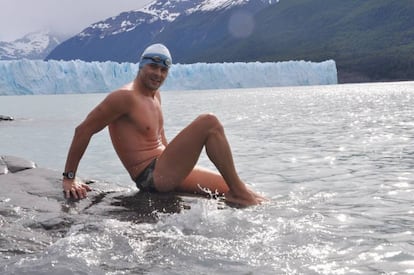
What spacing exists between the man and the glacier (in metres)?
55.4

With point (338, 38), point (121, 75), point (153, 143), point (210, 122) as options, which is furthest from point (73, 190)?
point (338, 38)

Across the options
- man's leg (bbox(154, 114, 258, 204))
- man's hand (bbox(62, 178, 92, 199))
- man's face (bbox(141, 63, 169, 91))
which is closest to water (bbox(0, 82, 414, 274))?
man's leg (bbox(154, 114, 258, 204))

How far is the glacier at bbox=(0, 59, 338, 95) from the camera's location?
6062 cm

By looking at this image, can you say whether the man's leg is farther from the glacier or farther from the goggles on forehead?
the glacier

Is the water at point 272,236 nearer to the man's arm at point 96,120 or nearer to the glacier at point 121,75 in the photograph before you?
the man's arm at point 96,120

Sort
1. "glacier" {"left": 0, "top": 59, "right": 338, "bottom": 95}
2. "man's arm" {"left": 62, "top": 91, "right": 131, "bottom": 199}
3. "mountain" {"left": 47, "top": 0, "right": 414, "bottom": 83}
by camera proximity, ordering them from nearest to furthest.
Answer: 1. "man's arm" {"left": 62, "top": 91, "right": 131, "bottom": 199}
2. "glacier" {"left": 0, "top": 59, "right": 338, "bottom": 95}
3. "mountain" {"left": 47, "top": 0, "right": 414, "bottom": 83}

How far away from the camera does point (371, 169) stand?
885 cm

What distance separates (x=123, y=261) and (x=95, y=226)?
0.83 metres

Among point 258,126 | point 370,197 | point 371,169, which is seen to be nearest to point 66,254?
point 370,197

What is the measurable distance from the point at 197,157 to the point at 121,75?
194 ft

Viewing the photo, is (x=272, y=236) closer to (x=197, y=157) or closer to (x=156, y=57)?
(x=197, y=157)

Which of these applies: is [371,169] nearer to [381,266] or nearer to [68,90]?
[381,266]

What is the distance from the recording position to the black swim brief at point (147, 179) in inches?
222

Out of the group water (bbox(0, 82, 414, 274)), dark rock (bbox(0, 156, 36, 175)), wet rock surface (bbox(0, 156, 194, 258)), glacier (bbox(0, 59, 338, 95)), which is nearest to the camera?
water (bbox(0, 82, 414, 274))
